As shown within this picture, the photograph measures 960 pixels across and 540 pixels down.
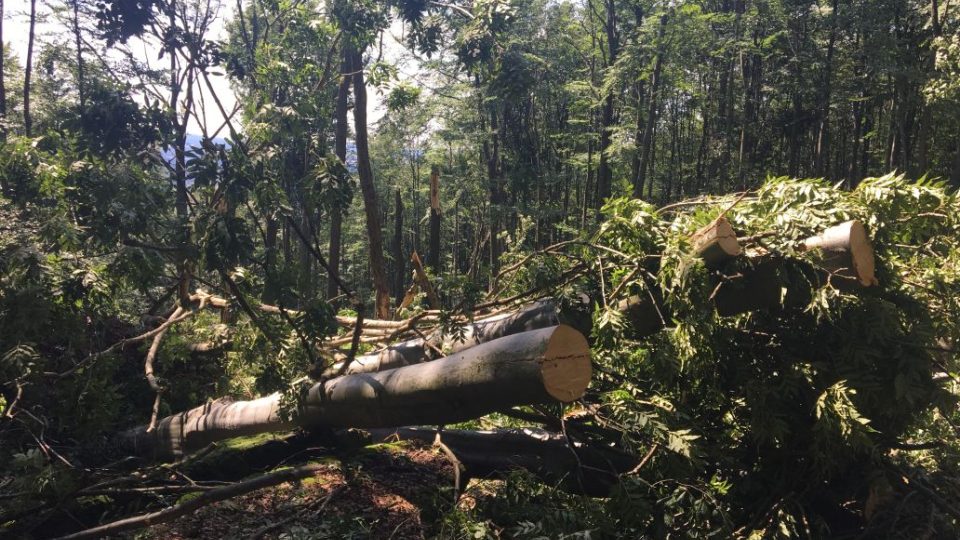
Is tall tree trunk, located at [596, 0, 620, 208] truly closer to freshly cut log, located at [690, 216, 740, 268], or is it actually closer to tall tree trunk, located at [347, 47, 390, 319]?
tall tree trunk, located at [347, 47, 390, 319]

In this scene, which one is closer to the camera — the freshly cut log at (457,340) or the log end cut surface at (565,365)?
the log end cut surface at (565,365)

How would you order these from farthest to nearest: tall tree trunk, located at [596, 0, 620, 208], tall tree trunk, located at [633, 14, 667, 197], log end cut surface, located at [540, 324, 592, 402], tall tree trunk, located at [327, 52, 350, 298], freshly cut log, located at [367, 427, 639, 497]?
tall tree trunk, located at [596, 0, 620, 208], tall tree trunk, located at [633, 14, 667, 197], tall tree trunk, located at [327, 52, 350, 298], freshly cut log, located at [367, 427, 639, 497], log end cut surface, located at [540, 324, 592, 402]

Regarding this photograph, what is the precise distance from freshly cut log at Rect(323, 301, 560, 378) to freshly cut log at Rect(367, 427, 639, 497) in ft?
2.48

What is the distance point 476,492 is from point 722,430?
1.66m

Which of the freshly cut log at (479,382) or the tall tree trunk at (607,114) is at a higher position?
the tall tree trunk at (607,114)

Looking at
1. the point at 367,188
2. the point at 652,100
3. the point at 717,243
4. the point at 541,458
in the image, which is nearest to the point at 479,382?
the point at 541,458

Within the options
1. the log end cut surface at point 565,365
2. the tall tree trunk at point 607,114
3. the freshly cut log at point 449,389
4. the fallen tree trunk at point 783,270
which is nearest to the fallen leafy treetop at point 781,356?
the fallen tree trunk at point 783,270

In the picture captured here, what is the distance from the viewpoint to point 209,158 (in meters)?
3.87

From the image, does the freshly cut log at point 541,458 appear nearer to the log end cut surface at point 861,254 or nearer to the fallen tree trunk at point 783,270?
the fallen tree trunk at point 783,270

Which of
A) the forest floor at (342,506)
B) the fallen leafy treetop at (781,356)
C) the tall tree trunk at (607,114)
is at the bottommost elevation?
the forest floor at (342,506)

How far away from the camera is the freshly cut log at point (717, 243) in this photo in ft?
10.6

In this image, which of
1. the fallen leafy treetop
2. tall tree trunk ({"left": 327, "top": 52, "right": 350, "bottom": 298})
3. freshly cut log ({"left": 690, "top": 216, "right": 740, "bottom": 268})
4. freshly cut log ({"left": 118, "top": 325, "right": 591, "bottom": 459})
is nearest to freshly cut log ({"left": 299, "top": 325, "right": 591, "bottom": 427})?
freshly cut log ({"left": 118, "top": 325, "right": 591, "bottom": 459})

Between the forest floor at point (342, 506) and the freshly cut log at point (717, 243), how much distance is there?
7.08ft

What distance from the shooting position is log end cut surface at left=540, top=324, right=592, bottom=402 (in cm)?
272
